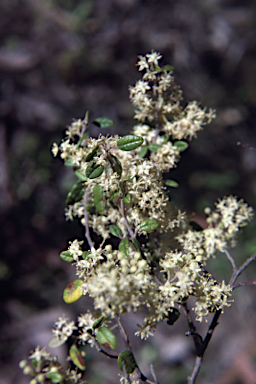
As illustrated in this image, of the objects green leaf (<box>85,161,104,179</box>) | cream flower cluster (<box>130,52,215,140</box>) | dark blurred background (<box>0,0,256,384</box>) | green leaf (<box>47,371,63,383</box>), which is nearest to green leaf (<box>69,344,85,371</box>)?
green leaf (<box>47,371,63,383</box>)

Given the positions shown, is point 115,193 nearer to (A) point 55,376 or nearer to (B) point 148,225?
(B) point 148,225

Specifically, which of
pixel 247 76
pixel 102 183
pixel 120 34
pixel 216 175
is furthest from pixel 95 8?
pixel 102 183

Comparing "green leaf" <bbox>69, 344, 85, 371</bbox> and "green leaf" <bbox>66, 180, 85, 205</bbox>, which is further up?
"green leaf" <bbox>66, 180, 85, 205</bbox>

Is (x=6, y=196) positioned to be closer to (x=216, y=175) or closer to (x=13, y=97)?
(x=13, y=97)

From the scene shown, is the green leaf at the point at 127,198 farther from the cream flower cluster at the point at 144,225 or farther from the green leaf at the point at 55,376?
the green leaf at the point at 55,376

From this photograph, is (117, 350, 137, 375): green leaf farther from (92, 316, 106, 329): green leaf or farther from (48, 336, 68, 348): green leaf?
(48, 336, 68, 348): green leaf

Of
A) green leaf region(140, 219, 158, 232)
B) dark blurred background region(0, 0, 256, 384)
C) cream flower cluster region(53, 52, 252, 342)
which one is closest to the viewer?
cream flower cluster region(53, 52, 252, 342)

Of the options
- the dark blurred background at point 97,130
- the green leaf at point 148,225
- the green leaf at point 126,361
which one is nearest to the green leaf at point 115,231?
the green leaf at point 148,225

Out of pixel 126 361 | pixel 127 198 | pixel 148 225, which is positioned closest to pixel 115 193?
pixel 127 198
